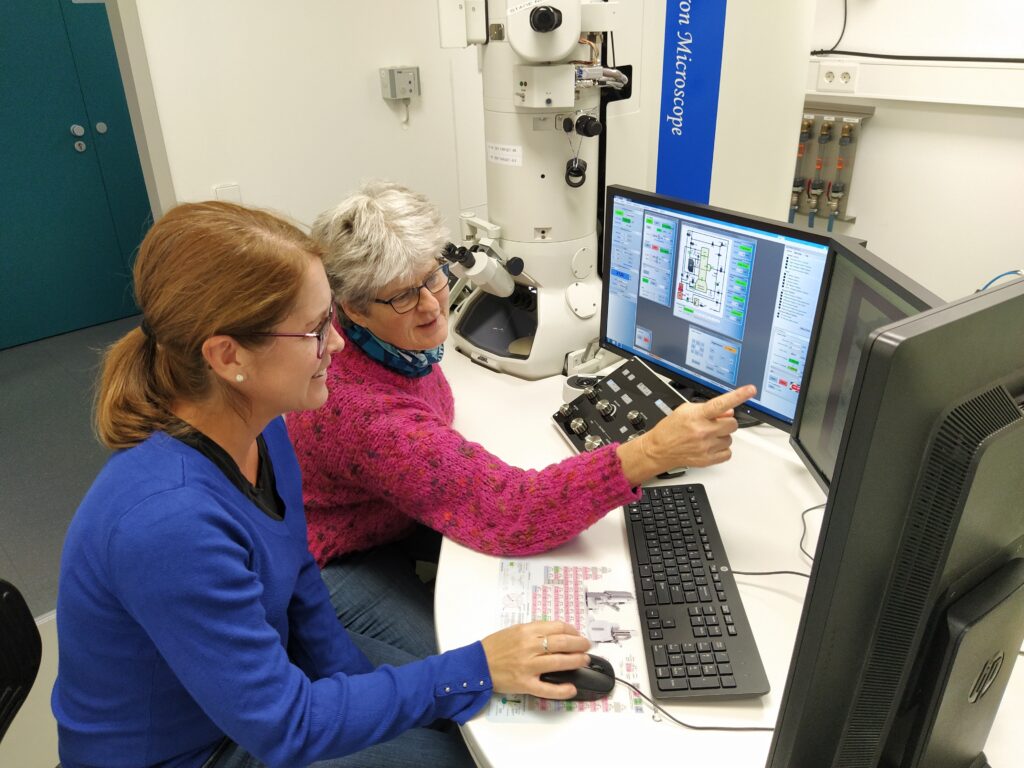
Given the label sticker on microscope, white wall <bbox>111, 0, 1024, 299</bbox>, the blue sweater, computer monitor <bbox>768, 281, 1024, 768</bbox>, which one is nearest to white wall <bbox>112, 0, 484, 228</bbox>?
white wall <bbox>111, 0, 1024, 299</bbox>

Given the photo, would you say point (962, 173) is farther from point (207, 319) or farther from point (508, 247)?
point (207, 319)

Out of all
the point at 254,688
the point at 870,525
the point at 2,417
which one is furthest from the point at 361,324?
the point at 2,417

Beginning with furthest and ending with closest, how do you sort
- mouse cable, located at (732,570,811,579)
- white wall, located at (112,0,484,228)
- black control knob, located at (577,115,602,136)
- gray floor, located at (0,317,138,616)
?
1. gray floor, located at (0,317,138,616)
2. white wall, located at (112,0,484,228)
3. black control knob, located at (577,115,602,136)
4. mouse cable, located at (732,570,811,579)

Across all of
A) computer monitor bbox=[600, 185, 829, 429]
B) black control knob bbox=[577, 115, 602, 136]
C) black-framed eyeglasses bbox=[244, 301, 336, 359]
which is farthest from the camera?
black control knob bbox=[577, 115, 602, 136]

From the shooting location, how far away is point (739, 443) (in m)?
1.42

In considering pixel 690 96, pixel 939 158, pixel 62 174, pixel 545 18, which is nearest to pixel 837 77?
pixel 939 158

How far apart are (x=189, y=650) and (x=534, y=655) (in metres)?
0.40

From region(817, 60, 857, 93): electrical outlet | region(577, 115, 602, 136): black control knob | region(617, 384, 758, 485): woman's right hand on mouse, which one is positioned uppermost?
region(817, 60, 857, 93): electrical outlet

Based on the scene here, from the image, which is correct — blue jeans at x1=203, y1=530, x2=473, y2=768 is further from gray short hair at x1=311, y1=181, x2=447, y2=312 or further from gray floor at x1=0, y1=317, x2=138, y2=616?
gray floor at x1=0, y1=317, x2=138, y2=616

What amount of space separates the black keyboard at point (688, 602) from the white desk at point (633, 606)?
1.0 inches

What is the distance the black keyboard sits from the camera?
0.88 m

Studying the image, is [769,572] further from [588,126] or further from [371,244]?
[588,126]

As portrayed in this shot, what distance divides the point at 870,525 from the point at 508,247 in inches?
55.8

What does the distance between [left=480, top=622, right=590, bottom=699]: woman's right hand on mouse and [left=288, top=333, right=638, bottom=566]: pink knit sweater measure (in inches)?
7.7
